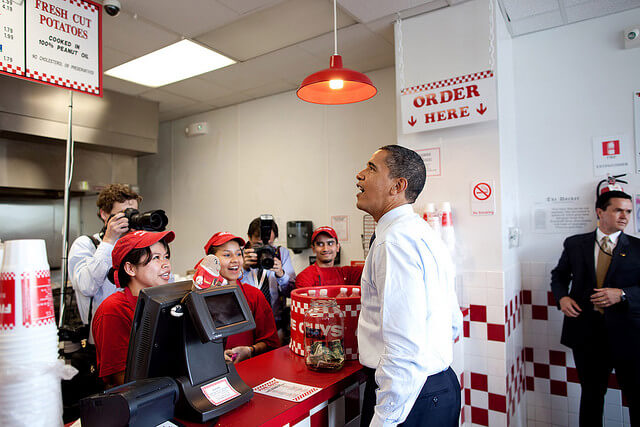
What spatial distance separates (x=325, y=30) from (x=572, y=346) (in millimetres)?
→ 2907

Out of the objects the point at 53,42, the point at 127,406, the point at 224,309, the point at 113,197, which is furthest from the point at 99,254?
the point at 127,406

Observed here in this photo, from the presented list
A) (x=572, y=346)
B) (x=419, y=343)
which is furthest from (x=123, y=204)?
(x=572, y=346)

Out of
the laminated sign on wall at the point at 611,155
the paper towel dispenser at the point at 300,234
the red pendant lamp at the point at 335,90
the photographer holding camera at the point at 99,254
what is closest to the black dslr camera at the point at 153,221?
the photographer holding camera at the point at 99,254

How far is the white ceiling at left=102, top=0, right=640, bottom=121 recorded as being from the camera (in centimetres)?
294

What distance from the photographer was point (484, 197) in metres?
2.84

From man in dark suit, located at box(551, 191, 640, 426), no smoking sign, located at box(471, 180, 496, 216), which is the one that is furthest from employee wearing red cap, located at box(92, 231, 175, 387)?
man in dark suit, located at box(551, 191, 640, 426)

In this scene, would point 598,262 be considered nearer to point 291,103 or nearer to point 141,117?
point 291,103

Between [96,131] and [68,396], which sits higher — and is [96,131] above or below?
above

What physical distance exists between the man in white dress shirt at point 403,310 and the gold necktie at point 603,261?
1.67 meters

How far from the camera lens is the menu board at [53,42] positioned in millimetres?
2141

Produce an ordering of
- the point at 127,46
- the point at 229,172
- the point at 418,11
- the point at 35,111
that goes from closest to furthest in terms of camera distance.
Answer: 1. the point at 418,11
2. the point at 127,46
3. the point at 35,111
4. the point at 229,172

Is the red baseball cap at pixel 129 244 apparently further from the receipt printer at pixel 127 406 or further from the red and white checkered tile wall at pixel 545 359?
the red and white checkered tile wall at pixel 545 359

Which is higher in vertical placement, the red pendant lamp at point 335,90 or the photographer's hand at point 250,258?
the red pendant lamp at point 335,90

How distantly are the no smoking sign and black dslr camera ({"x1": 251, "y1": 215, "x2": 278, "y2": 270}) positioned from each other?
136 centimetres
